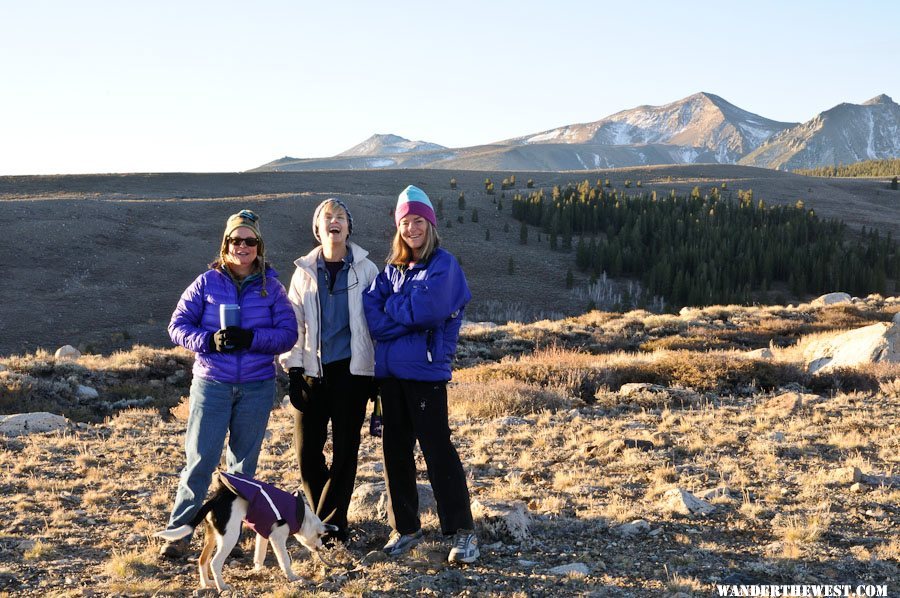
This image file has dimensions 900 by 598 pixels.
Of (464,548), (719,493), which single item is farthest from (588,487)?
(464,548)

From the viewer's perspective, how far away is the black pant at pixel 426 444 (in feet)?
15.5

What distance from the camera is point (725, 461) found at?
286 inches

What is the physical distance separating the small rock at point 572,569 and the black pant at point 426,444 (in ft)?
2.00

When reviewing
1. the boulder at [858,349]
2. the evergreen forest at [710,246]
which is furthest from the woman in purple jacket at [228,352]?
the evergreen forest at [710,246]

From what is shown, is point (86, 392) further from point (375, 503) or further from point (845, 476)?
point (845, 476)

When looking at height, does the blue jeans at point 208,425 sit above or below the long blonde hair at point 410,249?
below

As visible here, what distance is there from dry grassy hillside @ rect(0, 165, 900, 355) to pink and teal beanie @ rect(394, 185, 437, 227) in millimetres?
29902

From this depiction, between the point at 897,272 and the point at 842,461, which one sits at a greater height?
the point at 842,461

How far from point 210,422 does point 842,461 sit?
20.1 feet

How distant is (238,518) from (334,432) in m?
0.90

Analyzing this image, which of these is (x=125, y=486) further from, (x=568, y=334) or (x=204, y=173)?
(x=204, y=173)

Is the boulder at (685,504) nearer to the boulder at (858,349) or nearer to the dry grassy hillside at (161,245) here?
the boulder at (858,349)

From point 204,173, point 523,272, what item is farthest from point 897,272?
point 204,173

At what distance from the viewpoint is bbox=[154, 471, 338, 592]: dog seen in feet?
14.3
